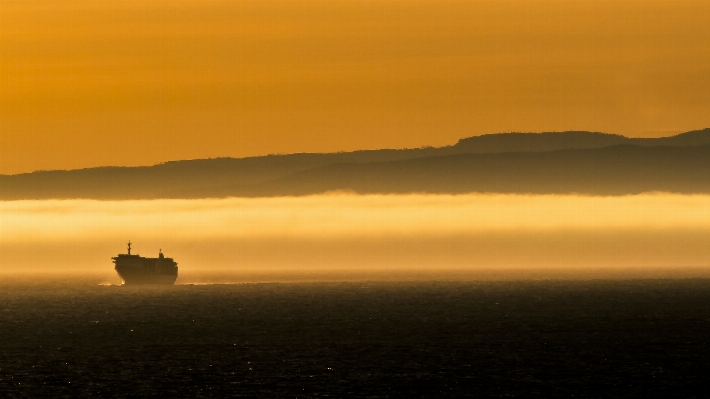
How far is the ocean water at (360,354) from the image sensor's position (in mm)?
85000

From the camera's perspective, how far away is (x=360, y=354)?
4299 inches

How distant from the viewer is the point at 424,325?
148 metres

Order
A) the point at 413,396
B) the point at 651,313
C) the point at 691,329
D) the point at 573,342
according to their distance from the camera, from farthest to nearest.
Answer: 1. the point at 651,313
2. the point at 691,329
3. the point at 573,342
4. the point at 413,396

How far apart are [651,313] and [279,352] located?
80.2 metres

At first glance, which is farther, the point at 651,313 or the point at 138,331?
the point at 651,313

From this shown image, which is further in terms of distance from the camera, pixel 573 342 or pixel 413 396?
pixel 573 342

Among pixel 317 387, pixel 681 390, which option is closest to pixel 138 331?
pixel 317 387

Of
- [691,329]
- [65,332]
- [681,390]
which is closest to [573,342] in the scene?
[691,329]

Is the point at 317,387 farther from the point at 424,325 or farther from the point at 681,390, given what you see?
the point at 424,325

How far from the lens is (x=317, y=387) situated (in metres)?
84.8

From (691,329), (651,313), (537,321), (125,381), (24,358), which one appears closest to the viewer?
(125,381)

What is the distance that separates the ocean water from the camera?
279 ft

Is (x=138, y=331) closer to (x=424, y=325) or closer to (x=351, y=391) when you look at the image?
(x=424, y=325)

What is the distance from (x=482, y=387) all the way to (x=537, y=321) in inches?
2785
